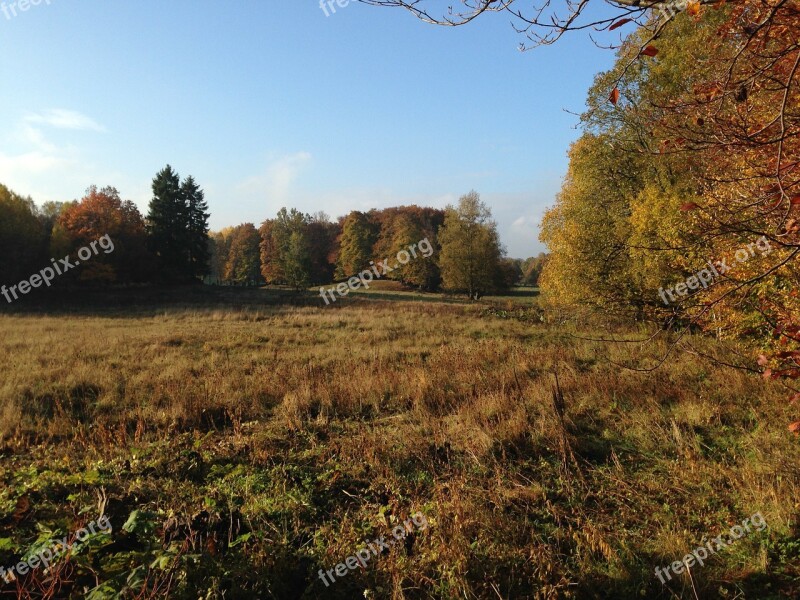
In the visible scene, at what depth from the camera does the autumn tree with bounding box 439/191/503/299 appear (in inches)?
1497

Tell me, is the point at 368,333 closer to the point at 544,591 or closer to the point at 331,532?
the point at 331,532

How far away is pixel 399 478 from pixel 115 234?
4706 cm

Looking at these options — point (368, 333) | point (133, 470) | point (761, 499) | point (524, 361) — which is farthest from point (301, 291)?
point (761, 499)

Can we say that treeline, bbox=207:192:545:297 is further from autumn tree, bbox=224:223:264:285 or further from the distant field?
the distant field

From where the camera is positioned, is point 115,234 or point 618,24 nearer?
point 618,24

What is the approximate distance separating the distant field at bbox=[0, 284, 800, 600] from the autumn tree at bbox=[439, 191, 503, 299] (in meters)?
28.2

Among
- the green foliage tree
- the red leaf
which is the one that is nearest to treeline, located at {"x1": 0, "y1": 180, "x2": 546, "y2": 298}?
the green foliage tree

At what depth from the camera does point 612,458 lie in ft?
17.0

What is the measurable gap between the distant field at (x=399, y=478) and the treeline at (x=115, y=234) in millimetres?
34514

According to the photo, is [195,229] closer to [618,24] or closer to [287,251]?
[287,251]

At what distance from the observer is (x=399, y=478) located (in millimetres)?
4875

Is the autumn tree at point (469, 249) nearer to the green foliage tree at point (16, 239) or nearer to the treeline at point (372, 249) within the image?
the treeline at point (372, 249)

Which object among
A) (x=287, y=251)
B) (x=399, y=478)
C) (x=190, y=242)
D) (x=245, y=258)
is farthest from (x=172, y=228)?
(x=399, y=478)

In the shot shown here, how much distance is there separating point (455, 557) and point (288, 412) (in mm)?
4372
